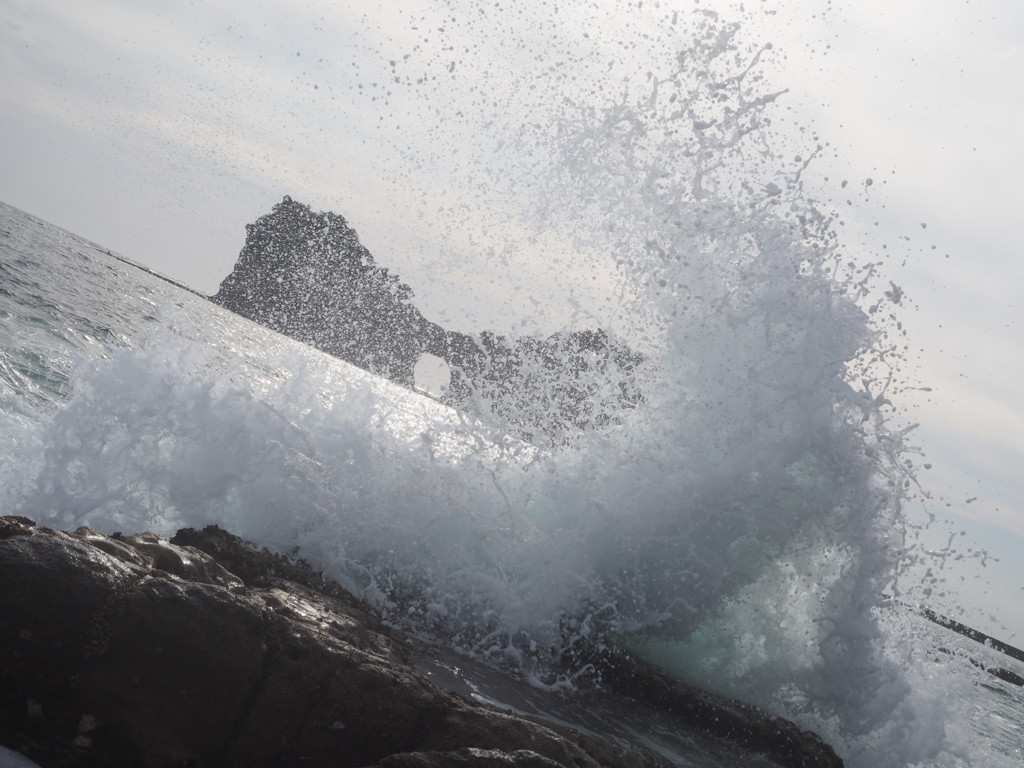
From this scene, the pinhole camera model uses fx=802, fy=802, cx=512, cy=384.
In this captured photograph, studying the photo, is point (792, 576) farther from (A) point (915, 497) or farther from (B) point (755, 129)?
(B) point (755, 129)

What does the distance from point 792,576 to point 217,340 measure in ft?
72.0

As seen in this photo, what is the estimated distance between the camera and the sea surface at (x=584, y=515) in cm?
638

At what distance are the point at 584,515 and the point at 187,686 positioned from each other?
4880 millimetres

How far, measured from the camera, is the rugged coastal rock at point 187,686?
8.45 feet

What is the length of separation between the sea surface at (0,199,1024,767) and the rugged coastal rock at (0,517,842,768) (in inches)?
115

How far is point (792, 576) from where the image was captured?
291 inches

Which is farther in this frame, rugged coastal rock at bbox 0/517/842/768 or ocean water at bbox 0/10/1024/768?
ocean water at bbox 0/10/1024/768

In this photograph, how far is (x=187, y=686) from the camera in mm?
2721

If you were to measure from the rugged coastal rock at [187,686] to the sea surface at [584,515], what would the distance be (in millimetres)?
2919

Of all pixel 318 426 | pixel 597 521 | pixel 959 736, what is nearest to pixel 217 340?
pixel 318 426

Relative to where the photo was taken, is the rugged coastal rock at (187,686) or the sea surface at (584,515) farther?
the sea surface at (584,515)

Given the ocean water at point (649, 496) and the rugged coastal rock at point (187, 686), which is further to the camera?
the ocean water at point (649, 496)

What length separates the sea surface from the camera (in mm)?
6375

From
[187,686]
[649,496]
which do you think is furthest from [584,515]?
[187,686]
